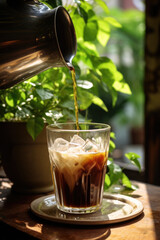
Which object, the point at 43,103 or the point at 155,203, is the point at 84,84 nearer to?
the point at 43,103

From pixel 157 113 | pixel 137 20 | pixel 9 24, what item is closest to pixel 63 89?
pixel 9 24

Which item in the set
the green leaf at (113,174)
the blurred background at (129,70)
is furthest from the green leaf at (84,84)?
the blurred background at (129,70)

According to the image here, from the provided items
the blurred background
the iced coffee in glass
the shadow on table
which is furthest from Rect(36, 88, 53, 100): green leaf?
the blurred background

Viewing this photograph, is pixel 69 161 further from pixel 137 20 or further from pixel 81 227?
pixel 137 20

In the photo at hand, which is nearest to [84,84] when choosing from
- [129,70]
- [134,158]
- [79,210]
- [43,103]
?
[43,103]

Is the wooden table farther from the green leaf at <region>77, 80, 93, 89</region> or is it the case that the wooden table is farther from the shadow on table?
the green leaf at <region>77, 80, 93, 89</region>
